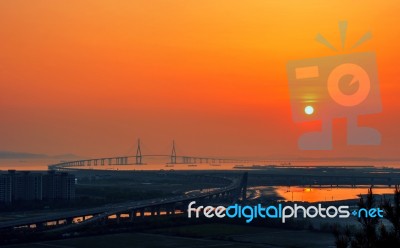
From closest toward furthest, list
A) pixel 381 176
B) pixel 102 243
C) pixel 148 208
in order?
pixel 102 243
pixel 148 208
pixel 381 176

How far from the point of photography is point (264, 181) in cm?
6869

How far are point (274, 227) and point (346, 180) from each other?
1819 inches

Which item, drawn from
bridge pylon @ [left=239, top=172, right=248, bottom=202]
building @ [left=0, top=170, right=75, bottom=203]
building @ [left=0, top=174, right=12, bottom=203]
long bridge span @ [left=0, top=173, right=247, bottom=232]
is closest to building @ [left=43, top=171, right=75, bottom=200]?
building @ [left=0, top=170, right=75, bottom=203]

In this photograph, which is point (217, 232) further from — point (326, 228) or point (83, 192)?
point (83, 192)

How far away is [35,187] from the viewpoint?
39.7 m

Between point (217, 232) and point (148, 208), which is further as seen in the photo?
point (148, 208)

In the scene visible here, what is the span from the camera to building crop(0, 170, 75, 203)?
38562 mm

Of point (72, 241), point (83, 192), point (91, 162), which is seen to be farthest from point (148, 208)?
point (91, 162)

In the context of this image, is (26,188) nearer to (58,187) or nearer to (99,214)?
(58,187)

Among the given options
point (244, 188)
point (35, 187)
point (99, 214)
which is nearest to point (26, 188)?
point (35, 187)

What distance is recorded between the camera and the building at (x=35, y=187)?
3856cm

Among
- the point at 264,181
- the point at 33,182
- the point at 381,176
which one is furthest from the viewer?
the point at 381,176

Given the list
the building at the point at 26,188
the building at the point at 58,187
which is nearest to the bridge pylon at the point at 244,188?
the building at the point at 58,187
